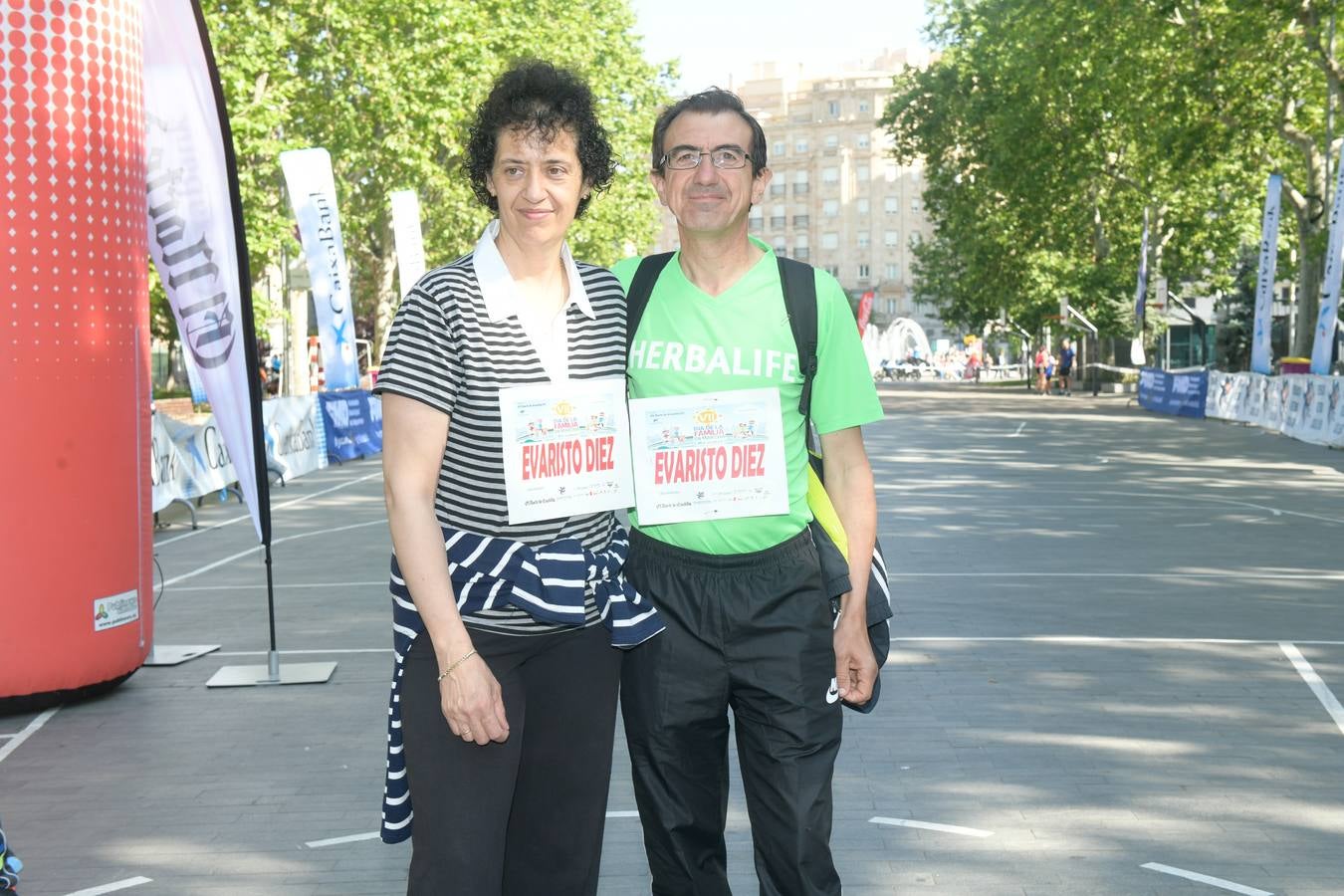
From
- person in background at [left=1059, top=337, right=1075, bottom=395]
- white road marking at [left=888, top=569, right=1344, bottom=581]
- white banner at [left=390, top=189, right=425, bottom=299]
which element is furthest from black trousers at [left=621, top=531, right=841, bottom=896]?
person in background at [left=1059, top=337, right=1075, bottom=395]

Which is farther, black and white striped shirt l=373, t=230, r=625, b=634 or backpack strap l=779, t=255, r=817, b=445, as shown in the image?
backpack strap l=779, t=255, r=817, b=445

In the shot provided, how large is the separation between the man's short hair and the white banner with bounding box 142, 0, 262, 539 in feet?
16.4

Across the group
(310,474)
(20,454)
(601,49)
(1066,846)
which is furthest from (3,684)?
(601,49)

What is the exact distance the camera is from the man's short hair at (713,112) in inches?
148

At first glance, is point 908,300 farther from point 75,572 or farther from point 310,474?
point 75,572

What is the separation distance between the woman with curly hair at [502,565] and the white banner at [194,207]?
517 cm

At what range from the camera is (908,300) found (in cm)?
15300

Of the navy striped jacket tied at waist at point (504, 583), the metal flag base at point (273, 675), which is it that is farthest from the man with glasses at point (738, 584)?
the metal flag base at point (273, 675)

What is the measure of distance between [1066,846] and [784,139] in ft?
526

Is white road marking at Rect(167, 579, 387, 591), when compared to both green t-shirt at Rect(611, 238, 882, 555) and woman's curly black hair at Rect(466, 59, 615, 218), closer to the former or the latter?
green t-shirt at Rect(611, 238, 882, 555)

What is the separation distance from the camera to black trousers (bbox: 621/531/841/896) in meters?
3.60

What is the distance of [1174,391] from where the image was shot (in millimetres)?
42156

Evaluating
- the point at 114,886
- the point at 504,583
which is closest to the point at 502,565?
the point at 504,583

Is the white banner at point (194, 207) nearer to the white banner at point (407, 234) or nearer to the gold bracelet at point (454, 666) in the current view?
the gold bracelet at point (454, 666)
